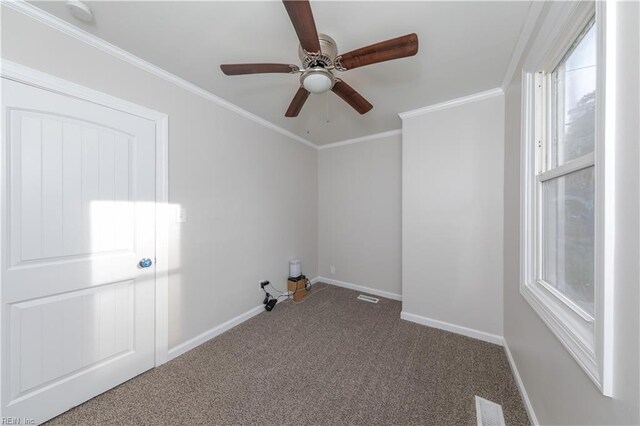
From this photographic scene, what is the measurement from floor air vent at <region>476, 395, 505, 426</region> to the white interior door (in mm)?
2435

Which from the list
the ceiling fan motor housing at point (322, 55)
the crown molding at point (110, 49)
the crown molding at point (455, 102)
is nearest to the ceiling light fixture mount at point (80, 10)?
the crown molding at point (110, 49)

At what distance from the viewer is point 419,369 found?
1.78 meters

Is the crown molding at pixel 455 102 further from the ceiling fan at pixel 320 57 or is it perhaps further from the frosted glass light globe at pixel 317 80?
the frosted glass light globe at pixel 317 80

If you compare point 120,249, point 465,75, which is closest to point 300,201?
point 120,249

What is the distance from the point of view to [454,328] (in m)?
2.30

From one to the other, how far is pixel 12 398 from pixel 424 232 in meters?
3.28

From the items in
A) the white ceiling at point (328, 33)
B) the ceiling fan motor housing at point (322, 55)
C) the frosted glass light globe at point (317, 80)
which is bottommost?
the frosted glass light globe at point (317, 80)

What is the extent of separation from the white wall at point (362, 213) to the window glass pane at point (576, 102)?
6.10 feet

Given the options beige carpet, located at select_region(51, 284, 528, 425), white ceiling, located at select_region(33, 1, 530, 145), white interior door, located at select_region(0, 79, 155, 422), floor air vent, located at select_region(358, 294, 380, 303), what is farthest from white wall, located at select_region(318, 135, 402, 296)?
white interior door, located at select_region(0, 79, 155, 422)

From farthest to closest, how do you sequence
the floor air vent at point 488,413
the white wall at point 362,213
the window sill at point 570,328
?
1. the white wall at point 362,213
2. the floor air vent at point 488,413
3. the window sill at point 570,328

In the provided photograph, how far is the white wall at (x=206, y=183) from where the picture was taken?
1.41 metres

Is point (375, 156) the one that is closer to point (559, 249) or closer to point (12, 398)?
point (559, 249)

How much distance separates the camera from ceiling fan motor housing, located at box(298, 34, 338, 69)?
1281 mm

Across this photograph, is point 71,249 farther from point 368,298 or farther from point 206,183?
point 368,298
